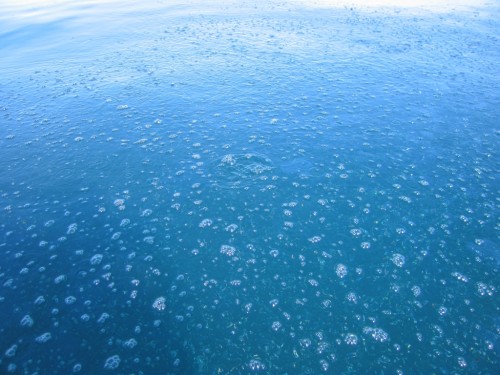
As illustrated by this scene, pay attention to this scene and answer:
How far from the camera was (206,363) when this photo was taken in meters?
7.97

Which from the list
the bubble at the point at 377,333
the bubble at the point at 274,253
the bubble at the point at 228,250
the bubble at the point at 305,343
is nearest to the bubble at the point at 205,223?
the bubble at the point at 228,250

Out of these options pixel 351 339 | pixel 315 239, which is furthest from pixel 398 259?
pixel 351 339

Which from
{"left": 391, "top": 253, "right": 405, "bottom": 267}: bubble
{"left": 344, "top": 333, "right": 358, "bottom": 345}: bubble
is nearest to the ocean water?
{"left": 344, "top": 333, "right": 358, "bottom": 345}: bubble

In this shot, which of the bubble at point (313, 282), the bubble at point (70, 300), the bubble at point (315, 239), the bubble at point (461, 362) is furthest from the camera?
the bubble at point (315, 239)

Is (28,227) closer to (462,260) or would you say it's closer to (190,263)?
(190,263)

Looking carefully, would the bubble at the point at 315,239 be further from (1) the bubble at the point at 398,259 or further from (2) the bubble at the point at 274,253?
(1) the bubble at the point at 398,259

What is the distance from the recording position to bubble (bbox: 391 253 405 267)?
33.4 ft

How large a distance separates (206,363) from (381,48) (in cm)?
2734

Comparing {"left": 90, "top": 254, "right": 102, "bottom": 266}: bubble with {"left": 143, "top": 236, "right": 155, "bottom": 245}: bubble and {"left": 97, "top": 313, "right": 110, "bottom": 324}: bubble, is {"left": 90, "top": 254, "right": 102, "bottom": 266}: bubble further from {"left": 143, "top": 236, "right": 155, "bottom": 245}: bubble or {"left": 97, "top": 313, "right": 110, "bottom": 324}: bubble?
{"left": 97, "top": 313, "right": 110, "bottom": 324}: bubble

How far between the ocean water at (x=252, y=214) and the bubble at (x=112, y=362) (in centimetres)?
3

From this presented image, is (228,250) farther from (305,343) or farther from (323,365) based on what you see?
(323,365)

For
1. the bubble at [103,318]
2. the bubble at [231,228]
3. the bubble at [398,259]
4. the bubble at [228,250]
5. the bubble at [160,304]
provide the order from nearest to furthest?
the bubble at [103,318] < the bubble at [160,304] < the bubble at [398,259] < the bubble at [228,250] < the bubble at [231,228]

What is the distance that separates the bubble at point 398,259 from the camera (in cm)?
1017

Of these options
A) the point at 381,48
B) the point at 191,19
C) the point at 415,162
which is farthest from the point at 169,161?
the point at 191,19
